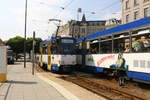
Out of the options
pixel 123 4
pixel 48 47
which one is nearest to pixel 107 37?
pixel 48 47

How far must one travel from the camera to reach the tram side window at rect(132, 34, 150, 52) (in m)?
13.2

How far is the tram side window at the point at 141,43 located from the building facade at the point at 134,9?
143ft

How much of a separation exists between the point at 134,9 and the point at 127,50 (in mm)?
48057

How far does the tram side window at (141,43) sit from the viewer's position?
13.2 metres

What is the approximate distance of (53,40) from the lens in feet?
82.9

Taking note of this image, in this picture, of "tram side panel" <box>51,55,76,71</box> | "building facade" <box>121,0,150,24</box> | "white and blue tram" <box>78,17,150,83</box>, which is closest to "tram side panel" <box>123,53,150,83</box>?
"white and blue tram" <box>78,17,150,83</box>

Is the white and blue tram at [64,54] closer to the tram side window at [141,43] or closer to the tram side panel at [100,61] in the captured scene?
the tram side panel at [100,61]

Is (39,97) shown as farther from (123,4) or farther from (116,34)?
(123,4)

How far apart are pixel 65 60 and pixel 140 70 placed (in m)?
10.8

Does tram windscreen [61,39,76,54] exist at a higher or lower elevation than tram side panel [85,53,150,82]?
higher

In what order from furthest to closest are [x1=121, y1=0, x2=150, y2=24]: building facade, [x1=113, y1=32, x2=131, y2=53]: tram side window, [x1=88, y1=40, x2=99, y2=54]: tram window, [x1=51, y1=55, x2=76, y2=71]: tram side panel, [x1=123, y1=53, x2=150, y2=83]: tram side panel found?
[x1=121, y1=0, x2=150, y2=24]: building facade → [x1=51, y1=55, x2=76, y2=71]: tram side panel → [x1=88, y1=40, x2=99, y2=54]: tram window → [x1=113, y1=32, x2=131, y2=53]: tram side window → [x1=123, y1=53, x2=150, y2=83]: tram side panel

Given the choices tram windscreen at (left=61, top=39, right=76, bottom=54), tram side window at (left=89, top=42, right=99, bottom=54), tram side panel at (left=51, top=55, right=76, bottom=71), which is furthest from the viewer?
tram windscreen at (left=61, top=39, right=76, bottom=54)

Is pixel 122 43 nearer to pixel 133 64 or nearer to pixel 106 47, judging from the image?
pixel 133 64

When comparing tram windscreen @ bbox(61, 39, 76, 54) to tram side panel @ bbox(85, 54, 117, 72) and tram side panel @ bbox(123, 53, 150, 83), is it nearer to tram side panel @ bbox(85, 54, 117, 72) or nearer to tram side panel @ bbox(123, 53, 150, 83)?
tram side panel @ bbox(85, 54, 117, 72)
